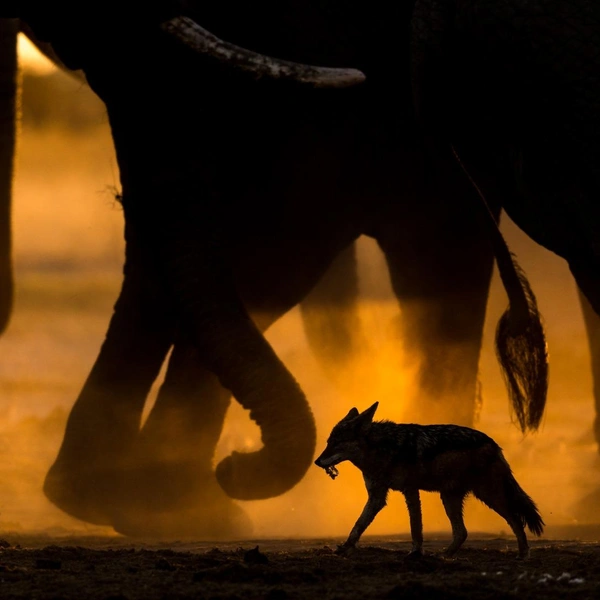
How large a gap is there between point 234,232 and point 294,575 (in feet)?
13.7

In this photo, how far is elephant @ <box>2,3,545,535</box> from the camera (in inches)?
321

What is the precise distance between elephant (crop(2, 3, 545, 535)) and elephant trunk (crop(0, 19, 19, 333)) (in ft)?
6.27

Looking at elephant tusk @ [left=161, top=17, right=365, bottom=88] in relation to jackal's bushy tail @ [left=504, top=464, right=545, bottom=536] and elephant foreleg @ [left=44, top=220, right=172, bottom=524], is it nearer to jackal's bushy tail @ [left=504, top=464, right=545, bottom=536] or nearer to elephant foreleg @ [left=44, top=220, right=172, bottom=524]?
elephant foreleg @ [left=44, top=220, right=172, bottom=524]

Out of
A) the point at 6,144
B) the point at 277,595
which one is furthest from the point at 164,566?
the point at 6,144

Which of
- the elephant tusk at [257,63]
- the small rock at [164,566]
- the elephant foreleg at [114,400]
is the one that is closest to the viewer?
the small rock at [164,566]

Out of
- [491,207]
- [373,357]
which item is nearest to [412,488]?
[491,207]

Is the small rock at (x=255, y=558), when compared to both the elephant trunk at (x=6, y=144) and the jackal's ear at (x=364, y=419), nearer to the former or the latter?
the jackal's ear at (x=364, y=419)

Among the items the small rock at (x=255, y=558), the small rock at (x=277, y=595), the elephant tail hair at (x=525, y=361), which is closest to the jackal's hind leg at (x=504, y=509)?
the small rock at (x=255, y=558)

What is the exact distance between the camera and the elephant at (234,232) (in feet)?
26.8

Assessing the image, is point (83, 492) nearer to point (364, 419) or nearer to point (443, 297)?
point (443, 297)

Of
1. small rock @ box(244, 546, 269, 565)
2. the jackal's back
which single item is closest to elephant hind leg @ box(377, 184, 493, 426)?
the jackal's back

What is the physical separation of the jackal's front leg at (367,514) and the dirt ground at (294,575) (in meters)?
0.07

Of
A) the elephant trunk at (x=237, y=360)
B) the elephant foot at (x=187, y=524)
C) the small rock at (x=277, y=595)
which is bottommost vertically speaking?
the small rock at (x=277, y=595)

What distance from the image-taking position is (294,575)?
5.80 meters
